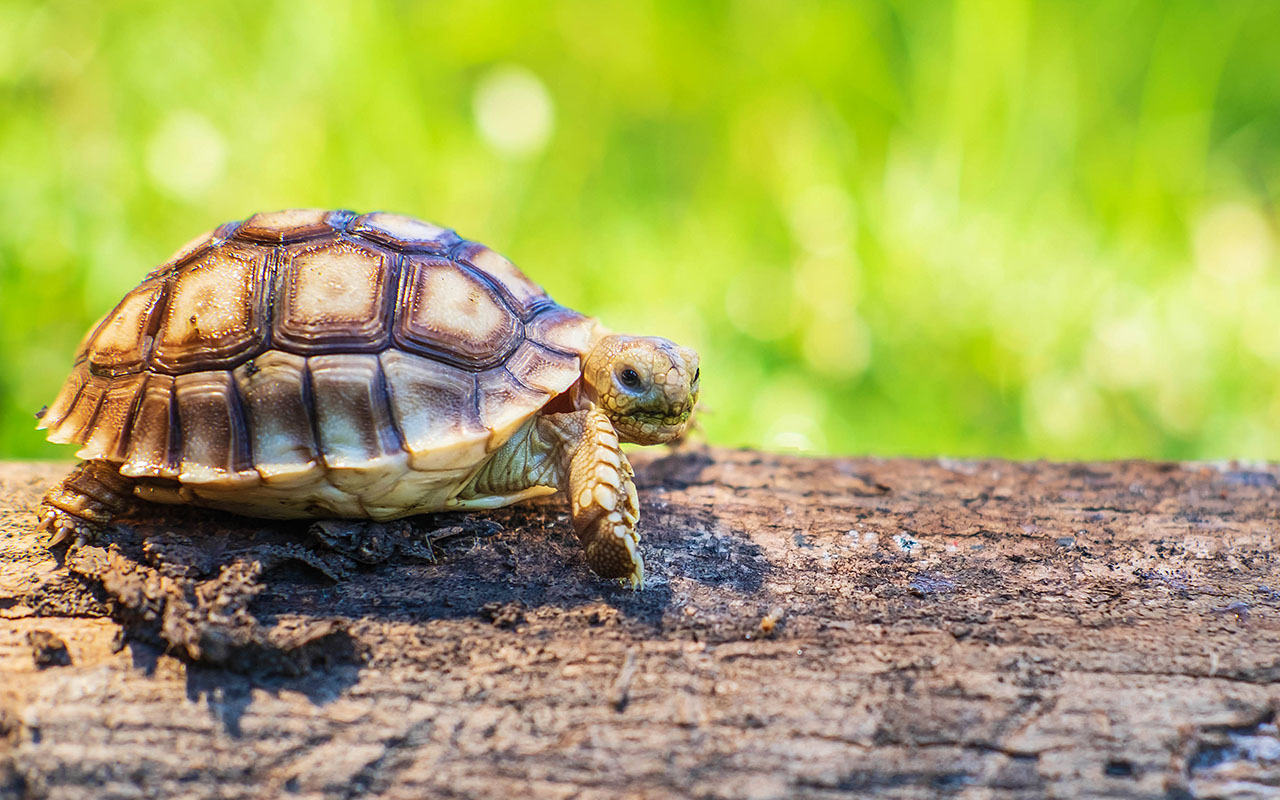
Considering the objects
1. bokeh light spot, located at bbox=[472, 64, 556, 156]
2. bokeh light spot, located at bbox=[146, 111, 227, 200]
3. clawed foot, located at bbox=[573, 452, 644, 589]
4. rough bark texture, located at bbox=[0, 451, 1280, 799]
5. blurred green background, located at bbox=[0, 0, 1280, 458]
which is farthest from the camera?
bokeh light spot, located at bbox=[472, 64, 556, 156]

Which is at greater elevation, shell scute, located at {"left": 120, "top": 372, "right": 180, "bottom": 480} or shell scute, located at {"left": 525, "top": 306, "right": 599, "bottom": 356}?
shell scute, located at {"left": 525, "top": 306, "right": 599, "bottom": 356}

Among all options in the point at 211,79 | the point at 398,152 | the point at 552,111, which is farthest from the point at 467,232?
the point at 211,79

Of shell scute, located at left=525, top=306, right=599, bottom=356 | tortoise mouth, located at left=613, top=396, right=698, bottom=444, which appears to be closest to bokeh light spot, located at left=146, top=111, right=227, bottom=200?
shell scute, located at left=525, top=306, right=599, bottom=356

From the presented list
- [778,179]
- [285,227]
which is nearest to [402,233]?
[285,227]

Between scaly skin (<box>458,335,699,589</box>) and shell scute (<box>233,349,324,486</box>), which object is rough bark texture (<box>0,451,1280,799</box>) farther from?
shell scute (<box>233,349,324,486</box>)

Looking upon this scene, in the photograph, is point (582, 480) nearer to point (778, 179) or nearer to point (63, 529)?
point (63, 529)

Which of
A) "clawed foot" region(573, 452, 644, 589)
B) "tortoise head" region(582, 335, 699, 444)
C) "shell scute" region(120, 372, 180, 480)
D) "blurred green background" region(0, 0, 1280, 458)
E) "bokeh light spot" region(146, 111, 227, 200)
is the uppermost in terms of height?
"blurred green background" region(0, 0, 1280, 458)
